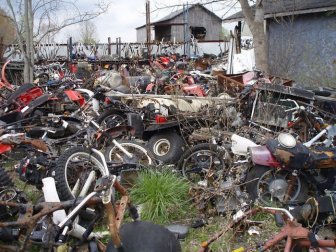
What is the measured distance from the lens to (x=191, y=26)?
45.8 m

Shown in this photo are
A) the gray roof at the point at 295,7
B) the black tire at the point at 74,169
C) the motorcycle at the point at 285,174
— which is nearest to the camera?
the black tire at the point at 74,169

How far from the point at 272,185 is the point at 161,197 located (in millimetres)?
1487

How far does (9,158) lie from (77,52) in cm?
1832

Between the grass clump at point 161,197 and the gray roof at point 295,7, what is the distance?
11.8m

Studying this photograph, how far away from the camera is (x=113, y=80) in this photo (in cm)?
1312

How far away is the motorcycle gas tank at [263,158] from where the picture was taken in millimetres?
5211

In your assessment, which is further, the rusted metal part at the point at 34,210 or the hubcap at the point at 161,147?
the hubcap at the point at 161,147

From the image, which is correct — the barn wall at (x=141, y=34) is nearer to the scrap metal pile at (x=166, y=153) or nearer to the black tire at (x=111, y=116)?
the scrap metal pile at (x=166, y=153)

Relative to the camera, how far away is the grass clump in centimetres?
526

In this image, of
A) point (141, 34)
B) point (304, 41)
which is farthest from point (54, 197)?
point (141, 34)

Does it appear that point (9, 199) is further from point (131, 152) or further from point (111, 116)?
point (111, 116)

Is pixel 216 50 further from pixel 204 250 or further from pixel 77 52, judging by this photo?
pixel 204 250

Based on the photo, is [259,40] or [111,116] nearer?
[111,116]

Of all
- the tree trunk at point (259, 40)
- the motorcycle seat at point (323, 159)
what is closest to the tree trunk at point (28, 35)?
the tree trunk at point (259, 40)
